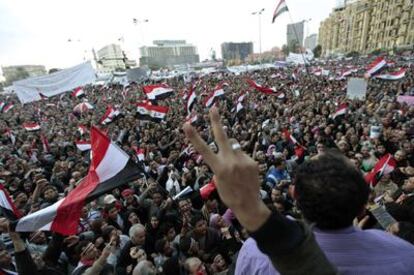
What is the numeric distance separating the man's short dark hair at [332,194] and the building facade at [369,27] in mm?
78273

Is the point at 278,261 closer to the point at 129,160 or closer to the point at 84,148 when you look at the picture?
the point at 129,160

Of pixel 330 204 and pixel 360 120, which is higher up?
pixel 330 204

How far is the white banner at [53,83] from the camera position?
49.8 feet

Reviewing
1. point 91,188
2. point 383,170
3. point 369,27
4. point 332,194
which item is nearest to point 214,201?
point 91,188

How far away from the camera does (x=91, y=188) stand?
326cm

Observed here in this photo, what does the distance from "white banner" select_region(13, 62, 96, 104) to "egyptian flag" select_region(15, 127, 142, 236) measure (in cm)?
1402

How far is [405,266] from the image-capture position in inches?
40.9

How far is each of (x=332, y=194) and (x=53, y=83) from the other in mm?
17749

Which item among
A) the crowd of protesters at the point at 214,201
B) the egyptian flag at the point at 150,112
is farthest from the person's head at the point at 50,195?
the egyptian flag at the point at 150,112

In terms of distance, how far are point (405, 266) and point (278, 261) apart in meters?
0.64

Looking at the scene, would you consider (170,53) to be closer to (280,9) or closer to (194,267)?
(280,9)

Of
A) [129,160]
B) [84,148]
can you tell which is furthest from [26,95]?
[129,160]

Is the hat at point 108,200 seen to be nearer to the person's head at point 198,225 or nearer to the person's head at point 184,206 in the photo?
the person's head at point 184,206

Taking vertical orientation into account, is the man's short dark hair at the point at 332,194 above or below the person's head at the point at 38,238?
above
